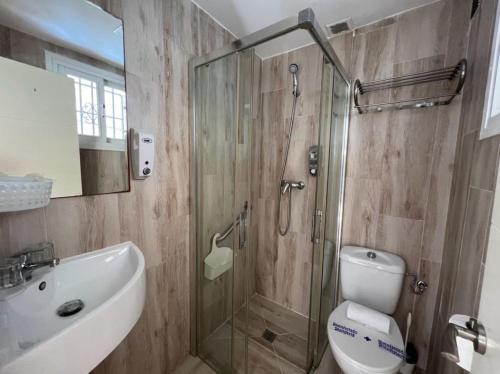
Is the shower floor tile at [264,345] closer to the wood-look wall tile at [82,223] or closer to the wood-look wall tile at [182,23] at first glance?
the wood-look wall tile at [82,223]

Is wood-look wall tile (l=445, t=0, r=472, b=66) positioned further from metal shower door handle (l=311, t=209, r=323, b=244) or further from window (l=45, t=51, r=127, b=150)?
window (l=45, t=51, r=127, b=150)

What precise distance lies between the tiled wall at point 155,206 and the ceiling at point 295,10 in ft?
0.37

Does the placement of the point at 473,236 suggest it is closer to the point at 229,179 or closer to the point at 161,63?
the point at 229,179

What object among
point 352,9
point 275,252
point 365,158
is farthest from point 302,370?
point 352,9

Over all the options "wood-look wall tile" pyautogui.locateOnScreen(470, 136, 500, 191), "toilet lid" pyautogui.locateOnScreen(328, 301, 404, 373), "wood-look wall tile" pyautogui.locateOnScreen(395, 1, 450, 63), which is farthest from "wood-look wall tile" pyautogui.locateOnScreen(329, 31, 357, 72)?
"toilet lid" pyautogui.locateOnScreen(328, 301, 404, 373)

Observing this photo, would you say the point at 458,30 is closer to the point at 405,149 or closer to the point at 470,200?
the point at 405,149

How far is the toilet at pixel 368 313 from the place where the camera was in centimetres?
102

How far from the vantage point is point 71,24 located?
33.9 inches

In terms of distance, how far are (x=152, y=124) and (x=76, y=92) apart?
336mm

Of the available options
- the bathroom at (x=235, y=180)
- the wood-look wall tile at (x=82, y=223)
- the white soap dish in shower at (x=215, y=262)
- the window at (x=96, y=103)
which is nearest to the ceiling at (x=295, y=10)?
the bathroom at (x=235, y=180)

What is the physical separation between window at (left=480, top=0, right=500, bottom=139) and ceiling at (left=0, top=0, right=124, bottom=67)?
156 centimetres

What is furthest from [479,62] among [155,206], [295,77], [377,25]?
[155,206]

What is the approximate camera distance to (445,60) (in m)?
1.24

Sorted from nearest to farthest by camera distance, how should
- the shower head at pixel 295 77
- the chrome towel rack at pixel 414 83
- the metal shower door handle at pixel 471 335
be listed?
the metal shower door handle at pixel 471 335, the chrome towel rack at pixel 414 83, the shower head at pixel 295 77
